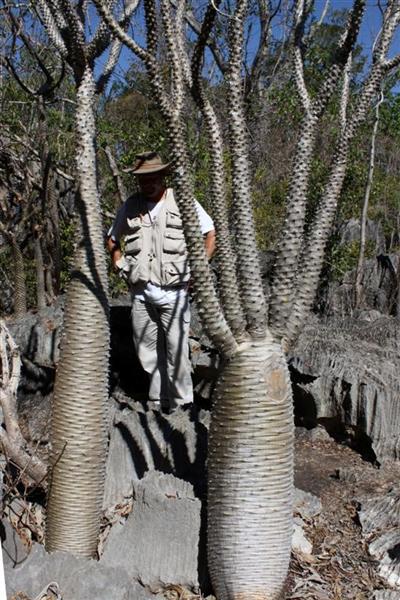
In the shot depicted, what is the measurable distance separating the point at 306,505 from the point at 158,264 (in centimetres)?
179

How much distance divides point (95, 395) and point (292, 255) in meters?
1.05

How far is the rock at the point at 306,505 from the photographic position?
11.8ft

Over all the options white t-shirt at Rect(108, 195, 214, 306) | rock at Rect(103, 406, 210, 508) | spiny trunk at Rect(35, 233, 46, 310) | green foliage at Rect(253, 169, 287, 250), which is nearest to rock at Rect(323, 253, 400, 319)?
green foliage at Rect(253, 169, 287, 250)

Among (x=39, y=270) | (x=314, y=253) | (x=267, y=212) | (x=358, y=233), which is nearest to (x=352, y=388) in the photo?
(x=314, y=253)

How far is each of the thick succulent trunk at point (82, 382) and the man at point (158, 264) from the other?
1.27 metres

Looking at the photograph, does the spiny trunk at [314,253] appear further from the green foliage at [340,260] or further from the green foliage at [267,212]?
the green foliage at [267,212]

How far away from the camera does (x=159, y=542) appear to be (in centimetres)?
300

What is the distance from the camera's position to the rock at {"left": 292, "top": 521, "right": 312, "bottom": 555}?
3.25m

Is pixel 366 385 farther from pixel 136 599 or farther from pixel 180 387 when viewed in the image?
pixel 136 599

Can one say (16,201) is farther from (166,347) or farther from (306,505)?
(306,505)

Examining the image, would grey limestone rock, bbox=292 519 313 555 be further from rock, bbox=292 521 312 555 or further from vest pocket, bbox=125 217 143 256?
vest pocket, bbox=125 217 143 256

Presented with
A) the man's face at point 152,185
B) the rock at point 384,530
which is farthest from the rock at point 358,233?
→ the rock at point 384,530

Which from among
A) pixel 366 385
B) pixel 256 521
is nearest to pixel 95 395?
pixel 256 521

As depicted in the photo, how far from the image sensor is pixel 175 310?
4664 mm
